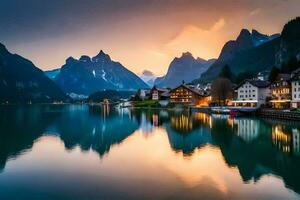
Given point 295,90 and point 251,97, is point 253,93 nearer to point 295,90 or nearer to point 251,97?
point 251,97

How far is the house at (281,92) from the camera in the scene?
279ft

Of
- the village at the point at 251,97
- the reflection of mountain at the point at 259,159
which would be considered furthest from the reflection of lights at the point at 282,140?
the village at the point at 251,97

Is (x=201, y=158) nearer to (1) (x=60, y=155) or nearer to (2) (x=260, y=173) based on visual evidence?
(2) (x=260, y=173)

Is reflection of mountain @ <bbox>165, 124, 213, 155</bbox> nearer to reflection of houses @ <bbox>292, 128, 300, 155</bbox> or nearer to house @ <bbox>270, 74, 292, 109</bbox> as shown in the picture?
reflection of houses @ <bbox>292, 128, 300, 155</bbox>

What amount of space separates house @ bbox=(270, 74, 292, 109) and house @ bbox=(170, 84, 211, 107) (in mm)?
43995

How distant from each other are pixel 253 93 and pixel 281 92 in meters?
12.2

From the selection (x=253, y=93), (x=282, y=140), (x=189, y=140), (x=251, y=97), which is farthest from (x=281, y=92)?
(x=189, y=140)

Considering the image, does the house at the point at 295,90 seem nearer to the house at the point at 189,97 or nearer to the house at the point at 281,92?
the house at the point at 281,92

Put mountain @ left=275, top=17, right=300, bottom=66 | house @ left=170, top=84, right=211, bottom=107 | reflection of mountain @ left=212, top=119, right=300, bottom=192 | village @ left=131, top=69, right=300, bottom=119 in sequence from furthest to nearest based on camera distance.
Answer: mountain @ left=275, top=17, right=300, bottom=66 < house @ left=170, top=84, right=211, bottom=107 < village @ left=131, top=69, right=300, bottom=119 < reflection of mountain @ left=212, top=119, right=300, bottom=192

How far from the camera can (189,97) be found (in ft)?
452

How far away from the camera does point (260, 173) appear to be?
2470 centimetres

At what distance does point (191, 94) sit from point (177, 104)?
709 centimetres

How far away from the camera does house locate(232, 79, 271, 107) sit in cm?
9794

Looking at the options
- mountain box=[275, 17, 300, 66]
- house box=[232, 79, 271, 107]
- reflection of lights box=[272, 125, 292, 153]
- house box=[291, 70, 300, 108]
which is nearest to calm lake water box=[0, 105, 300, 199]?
reflection of lights box=[272, 125, 292, 153]
